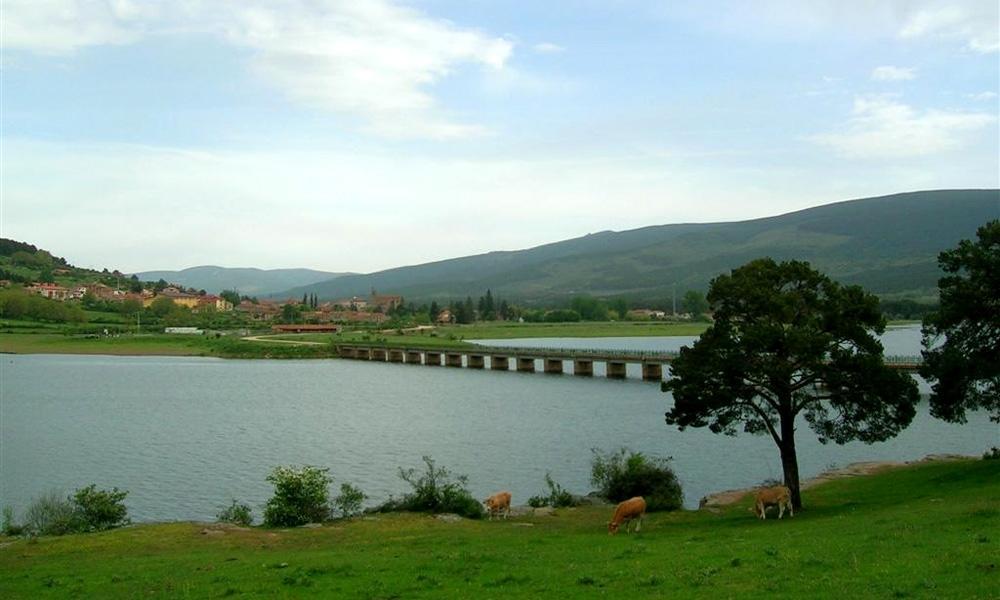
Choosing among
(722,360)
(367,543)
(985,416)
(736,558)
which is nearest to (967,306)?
(722,360)

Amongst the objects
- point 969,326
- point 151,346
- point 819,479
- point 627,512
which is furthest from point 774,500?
point 151,346

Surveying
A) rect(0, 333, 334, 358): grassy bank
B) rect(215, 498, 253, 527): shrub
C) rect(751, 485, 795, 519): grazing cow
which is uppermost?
rect(0, 333, 334, 358): grassy bank

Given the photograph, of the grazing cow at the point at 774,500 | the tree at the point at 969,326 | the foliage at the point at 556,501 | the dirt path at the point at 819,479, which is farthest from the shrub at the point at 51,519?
the tree at the point at 969,326

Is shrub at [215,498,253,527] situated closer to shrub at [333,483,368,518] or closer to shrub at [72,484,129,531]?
shrub at [333,483,368,518]

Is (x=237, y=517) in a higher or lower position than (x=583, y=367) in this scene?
higher

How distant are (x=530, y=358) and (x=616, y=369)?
1910cm

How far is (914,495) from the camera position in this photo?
3027 centimetres

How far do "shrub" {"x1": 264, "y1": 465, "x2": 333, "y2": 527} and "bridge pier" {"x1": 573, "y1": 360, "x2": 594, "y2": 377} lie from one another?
294 feet

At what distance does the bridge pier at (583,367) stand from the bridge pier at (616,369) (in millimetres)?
4238

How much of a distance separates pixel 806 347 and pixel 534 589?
50.0 feet

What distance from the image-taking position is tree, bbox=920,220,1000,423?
33.0 metres

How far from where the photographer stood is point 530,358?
433ft

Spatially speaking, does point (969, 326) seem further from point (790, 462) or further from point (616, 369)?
point (616, 369)

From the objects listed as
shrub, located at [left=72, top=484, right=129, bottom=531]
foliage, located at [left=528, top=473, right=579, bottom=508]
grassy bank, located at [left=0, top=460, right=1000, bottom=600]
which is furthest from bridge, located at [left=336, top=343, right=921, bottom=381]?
shrub, located at [left=72, top=484, right=129, bottom=531]
